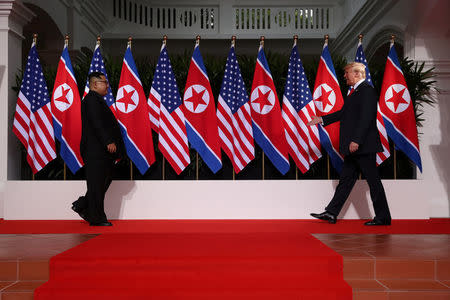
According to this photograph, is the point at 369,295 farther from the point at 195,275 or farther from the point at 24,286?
the point at 24,286

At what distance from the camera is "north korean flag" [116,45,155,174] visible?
4547mm

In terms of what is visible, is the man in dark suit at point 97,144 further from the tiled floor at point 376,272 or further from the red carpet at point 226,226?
the tiled floor at point 376,272

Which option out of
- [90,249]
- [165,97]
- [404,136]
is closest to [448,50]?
[404,136]

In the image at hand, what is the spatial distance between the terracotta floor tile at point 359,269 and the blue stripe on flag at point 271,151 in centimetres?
214

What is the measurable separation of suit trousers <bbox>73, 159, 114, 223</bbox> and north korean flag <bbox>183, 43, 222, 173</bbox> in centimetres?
94

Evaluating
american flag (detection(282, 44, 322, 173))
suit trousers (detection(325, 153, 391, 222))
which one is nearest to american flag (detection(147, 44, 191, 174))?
american flag (detection(282, 44, 322, 173))

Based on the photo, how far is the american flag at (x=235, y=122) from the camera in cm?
461

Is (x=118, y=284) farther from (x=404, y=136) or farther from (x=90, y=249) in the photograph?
(x=404, y=136)

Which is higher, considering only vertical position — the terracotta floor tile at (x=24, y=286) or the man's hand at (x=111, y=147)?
the man's hand at (x=111, y=147)

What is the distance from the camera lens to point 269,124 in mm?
4637

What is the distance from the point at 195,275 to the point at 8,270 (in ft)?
3.59

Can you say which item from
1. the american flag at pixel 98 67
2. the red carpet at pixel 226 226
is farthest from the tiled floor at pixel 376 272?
the american flag at pixel 98 67

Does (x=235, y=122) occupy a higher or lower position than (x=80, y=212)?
higher

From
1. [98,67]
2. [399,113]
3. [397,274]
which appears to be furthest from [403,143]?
[98,67]
